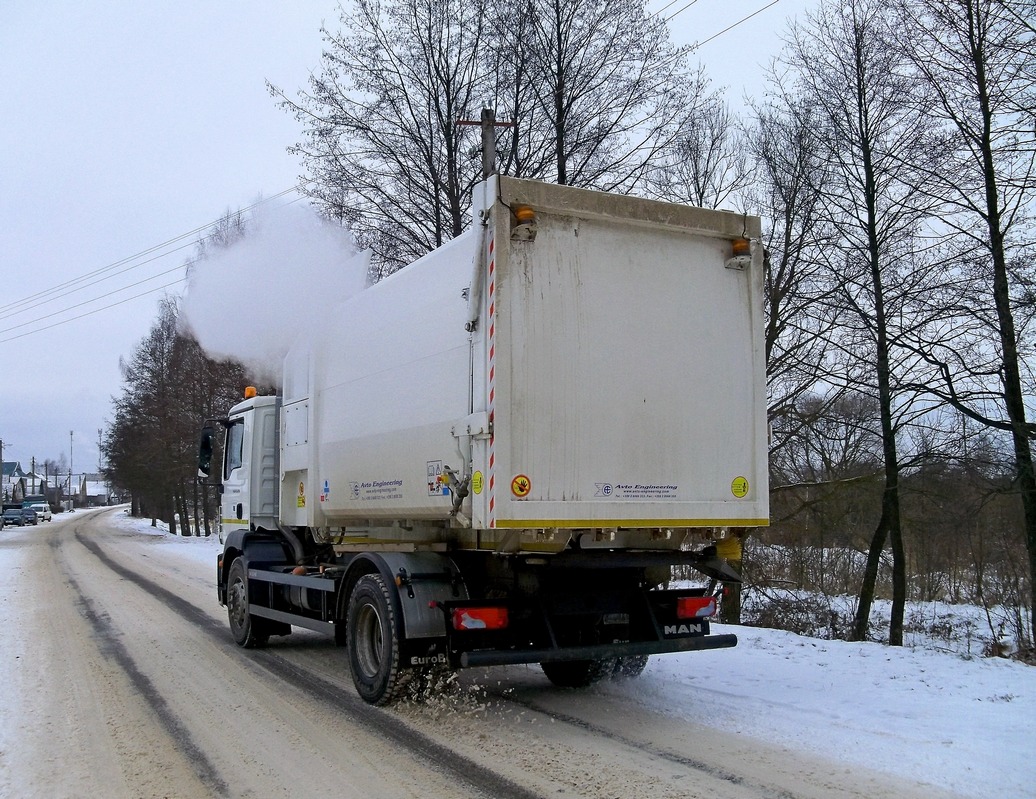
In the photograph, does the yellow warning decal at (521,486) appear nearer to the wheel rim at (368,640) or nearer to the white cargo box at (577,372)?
the white cargo box at (577,372)

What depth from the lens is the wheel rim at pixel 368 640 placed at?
6883 millimetres

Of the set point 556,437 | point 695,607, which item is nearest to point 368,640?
point 556,437

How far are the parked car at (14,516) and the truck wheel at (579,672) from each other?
61.7 metres

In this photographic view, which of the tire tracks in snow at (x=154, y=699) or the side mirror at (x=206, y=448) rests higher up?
the side mirror at (x=206, y=448)

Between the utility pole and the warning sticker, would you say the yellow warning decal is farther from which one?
the utility pole

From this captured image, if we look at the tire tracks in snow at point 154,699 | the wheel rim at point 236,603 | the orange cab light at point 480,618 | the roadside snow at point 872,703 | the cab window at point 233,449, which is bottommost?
the tire tracks in snow at point 154,699

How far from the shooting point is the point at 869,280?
14.4 meters

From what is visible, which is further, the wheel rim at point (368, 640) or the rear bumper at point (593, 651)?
the wheel rim at point (368, 640)

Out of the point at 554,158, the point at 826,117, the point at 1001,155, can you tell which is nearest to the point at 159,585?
the point at 554,158

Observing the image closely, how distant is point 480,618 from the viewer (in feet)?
20.2

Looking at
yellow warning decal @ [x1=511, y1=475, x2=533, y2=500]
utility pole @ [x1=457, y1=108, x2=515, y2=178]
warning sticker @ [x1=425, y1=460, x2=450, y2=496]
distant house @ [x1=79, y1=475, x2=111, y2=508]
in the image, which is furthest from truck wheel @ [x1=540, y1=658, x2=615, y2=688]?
distant house @ [x1=79, y1=475, x2=111, y2=508]

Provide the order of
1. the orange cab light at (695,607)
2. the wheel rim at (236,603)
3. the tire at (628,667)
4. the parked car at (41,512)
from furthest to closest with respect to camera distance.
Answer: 1. the parked car at (41,512)
2. the wheel rim at (236,603)
3. the tire at (628,667)
4. the orange cab light at (695,607)

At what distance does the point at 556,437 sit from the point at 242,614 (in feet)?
18.5

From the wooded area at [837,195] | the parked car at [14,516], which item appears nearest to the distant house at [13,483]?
the parked car at [14,516]
